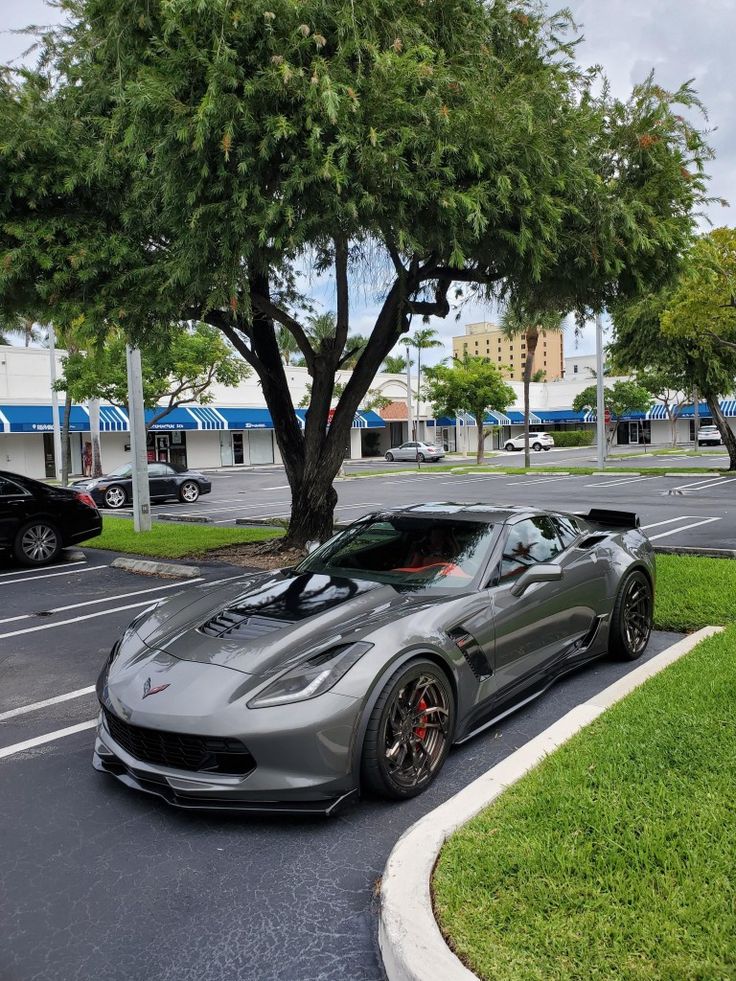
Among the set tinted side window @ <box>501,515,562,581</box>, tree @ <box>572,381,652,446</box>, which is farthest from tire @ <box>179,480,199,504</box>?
tree @ <box>572,381,652,446</box>

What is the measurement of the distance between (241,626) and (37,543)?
8262 mm

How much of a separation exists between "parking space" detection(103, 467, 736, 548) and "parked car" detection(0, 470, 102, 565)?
5.15m

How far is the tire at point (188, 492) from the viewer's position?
77.6 ft

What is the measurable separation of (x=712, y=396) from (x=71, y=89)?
26.4 metres

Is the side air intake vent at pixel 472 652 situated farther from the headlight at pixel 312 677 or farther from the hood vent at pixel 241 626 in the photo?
the hood vent at pixel 241 626

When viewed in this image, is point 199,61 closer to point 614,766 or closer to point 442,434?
point 614,766

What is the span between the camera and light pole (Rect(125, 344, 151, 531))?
1362 cm

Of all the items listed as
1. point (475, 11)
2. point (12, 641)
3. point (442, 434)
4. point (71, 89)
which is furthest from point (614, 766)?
point (442, 434)

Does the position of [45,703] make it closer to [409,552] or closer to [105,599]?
[409,552]

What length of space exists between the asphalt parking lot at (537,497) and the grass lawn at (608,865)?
27.9ft

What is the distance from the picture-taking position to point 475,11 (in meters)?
8.29

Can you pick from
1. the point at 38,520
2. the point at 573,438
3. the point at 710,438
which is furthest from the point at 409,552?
the point at 573,438

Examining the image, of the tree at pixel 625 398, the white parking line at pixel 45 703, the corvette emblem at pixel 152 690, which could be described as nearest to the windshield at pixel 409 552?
the corvette emblem at pixel 152 690

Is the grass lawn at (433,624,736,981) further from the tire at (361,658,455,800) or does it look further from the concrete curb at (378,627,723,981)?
the tire at (361,658,455,800)
